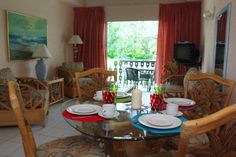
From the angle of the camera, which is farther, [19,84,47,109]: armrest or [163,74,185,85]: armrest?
[163,74,185,85]: armrest

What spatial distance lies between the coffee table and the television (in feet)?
11.4

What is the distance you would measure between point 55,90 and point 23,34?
127 centimetres

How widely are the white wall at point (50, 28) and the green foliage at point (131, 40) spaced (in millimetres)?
1192

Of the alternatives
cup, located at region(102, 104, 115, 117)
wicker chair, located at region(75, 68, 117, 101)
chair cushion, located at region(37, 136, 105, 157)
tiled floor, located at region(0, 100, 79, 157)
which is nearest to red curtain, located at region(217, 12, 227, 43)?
wicker chair, located at region(75, 68, 117, 101)

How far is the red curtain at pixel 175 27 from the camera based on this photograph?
17.6ft

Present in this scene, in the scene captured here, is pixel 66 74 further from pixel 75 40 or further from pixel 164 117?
pixel 164 117

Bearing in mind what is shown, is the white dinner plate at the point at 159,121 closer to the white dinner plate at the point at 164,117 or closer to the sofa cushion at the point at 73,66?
the white dinner plate at the point at 164,117

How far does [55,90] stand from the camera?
14.9ft

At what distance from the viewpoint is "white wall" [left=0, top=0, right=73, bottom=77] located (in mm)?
3928

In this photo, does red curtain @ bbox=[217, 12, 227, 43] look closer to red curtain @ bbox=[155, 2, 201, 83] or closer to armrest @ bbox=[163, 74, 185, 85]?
armrest @ bbox=[163, 74, 185, 85]

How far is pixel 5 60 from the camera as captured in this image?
156 inches

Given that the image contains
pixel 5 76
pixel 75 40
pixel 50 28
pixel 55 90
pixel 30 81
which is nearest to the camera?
pixel 5 76

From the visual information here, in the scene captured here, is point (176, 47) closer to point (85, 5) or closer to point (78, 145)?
point (85, 5)

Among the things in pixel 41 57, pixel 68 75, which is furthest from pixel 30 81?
pixel 68 75
